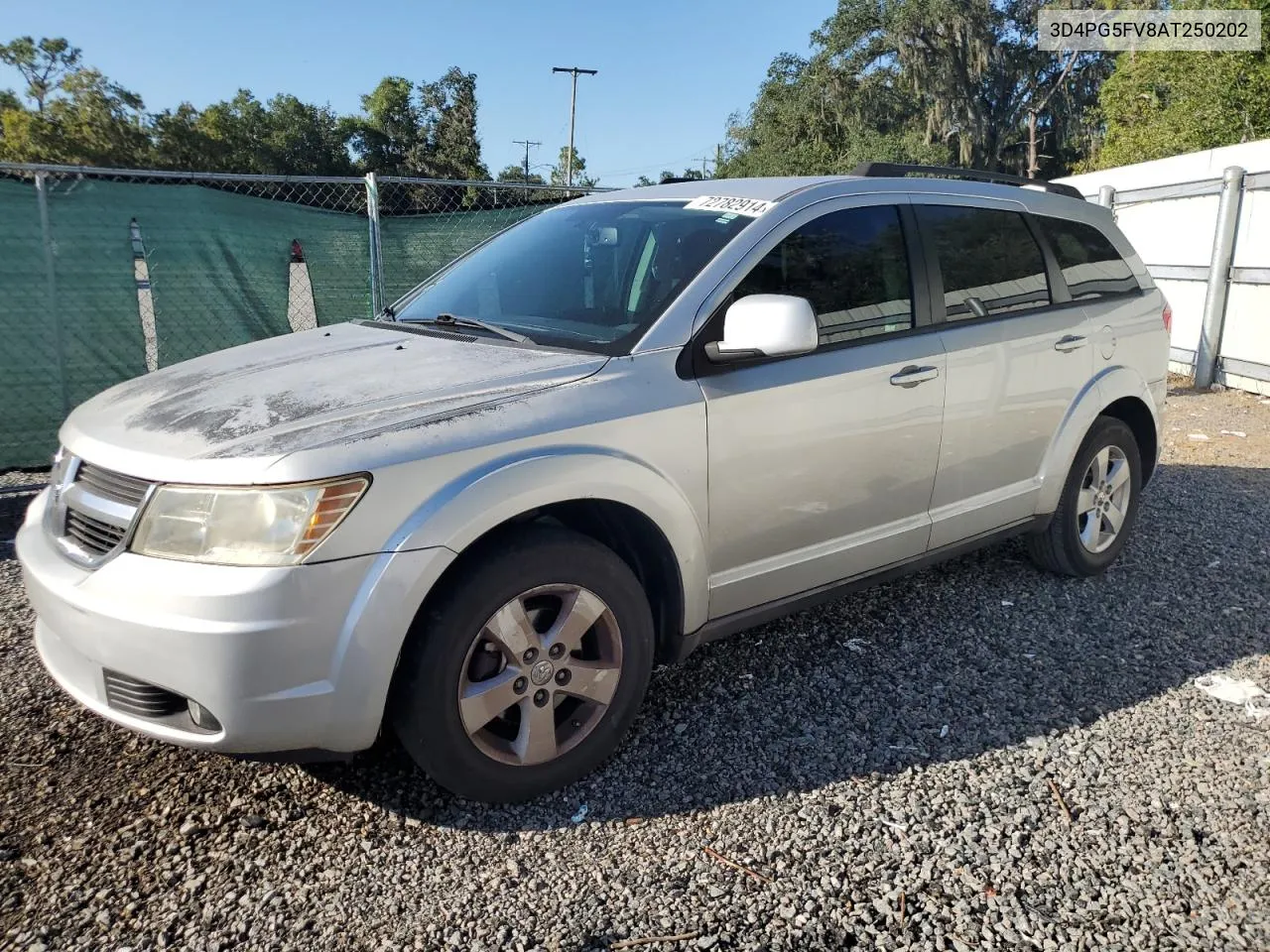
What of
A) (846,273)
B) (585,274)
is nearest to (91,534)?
(585,274)

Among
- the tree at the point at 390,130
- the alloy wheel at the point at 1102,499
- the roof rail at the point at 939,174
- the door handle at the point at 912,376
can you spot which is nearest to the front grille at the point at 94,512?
the door handle at the point at 912,376

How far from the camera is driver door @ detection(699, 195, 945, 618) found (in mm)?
2977

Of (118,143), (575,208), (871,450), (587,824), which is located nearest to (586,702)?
(587,824)

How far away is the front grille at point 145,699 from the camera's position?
7.72ft

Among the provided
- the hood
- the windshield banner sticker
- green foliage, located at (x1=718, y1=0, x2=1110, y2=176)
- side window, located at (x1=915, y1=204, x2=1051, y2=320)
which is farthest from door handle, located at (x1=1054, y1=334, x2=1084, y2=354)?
green foliage, located at (x1=718, y1=0, x2=1110, y2=176)

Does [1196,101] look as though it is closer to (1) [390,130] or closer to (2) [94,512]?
(2) [94,512]

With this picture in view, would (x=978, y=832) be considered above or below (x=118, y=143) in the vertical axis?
below

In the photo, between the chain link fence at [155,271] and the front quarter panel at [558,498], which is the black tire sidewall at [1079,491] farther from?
the chain link fence at [155,271]

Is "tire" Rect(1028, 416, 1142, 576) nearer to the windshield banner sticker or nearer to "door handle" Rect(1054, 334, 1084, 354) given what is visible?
"door handle" Rect(1054, 334, 1084, 354)

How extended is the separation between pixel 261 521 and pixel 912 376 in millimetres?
2291

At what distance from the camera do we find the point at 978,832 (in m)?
2.59

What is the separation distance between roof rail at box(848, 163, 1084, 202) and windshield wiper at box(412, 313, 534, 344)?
1.49 metres

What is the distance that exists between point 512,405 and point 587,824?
1196mm

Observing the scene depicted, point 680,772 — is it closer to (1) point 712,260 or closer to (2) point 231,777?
(2) point 231,777
